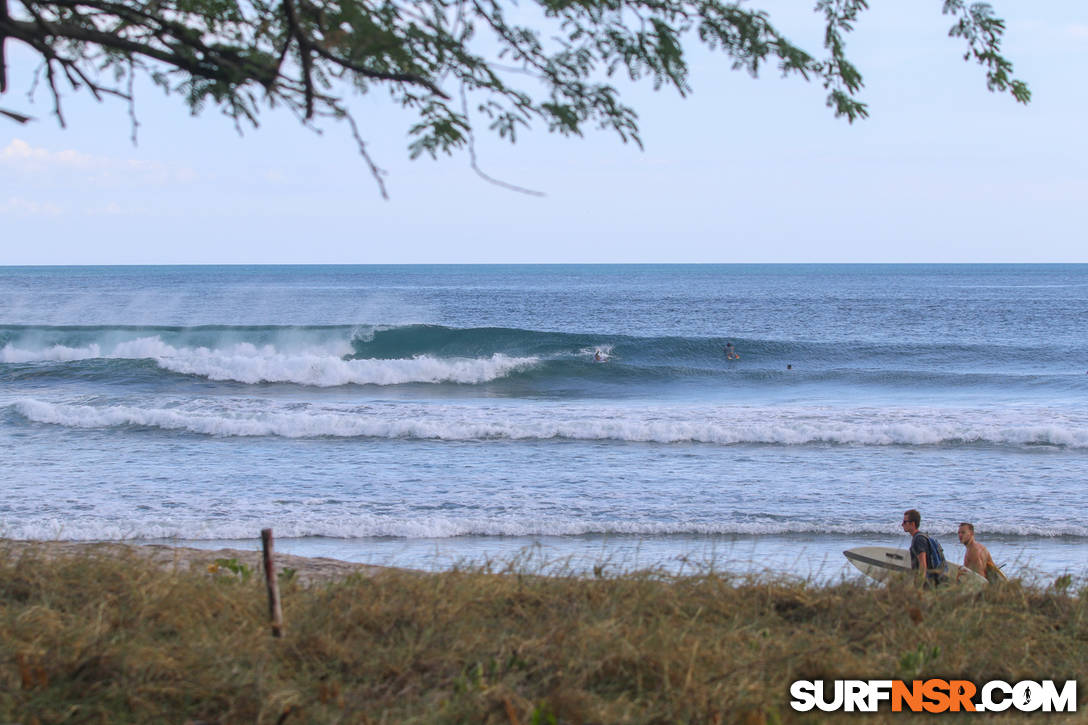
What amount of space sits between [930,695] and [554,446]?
Answer: 11.6 metres

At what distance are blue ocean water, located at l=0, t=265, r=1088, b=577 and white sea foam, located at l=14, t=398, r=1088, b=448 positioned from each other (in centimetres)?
7

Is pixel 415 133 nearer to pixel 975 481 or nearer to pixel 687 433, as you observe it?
pixel 975 481

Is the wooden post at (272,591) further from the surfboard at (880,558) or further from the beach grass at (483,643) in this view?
the surfboard at (880,558)

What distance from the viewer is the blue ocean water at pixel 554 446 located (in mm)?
10047

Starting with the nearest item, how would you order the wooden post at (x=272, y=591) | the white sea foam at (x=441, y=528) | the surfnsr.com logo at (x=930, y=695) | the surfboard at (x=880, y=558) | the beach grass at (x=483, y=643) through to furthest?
the beach grass at (x=483, y=643)
the surfnsr.com logo at (x=930, y=695)
the wooden post at (x=272, y=591)
the surfboard at (x=880, y=558)
the white sea foam at (x=441, y=528)

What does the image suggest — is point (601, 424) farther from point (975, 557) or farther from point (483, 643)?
point (483, 643)

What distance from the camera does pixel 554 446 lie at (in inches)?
607

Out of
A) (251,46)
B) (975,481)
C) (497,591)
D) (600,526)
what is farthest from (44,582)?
(975,481)

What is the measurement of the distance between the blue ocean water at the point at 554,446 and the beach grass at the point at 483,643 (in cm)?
91

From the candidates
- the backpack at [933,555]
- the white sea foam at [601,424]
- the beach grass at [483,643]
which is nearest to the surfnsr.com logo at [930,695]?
the beach grass at [483,643]

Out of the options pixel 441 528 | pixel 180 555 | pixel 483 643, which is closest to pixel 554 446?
pixel 441 528

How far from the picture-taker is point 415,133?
175 inches

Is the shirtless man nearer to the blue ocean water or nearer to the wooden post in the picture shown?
the blue ocean water

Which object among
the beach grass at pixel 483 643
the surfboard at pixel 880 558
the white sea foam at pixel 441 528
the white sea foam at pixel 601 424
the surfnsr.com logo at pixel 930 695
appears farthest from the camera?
the white sea foam at pixel 601 424
